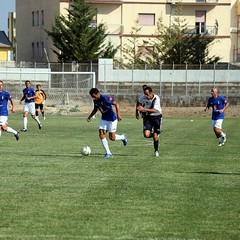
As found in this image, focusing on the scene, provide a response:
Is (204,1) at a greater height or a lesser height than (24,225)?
greater

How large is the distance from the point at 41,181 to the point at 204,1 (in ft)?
225

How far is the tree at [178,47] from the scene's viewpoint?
250ft

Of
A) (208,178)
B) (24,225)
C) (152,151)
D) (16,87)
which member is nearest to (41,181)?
(208,178)

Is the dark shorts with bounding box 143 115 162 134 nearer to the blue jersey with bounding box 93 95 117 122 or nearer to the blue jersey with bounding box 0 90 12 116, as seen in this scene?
the blue jersey with bounding box 93 95 117 122

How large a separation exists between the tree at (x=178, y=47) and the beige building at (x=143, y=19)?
3096 mm

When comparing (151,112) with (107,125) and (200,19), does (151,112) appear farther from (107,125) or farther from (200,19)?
(200,19)

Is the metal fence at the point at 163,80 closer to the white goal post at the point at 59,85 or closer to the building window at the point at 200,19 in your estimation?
the white goal post at the point at 59,85

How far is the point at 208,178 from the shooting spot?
58.6 ft

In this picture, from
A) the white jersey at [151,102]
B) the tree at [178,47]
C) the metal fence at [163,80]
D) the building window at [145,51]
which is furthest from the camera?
the building window at [145,51]

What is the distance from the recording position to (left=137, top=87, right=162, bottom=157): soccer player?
75.8ft

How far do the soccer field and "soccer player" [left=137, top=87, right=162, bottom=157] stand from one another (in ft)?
2.26

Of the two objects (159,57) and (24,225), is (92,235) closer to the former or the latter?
(24,225)

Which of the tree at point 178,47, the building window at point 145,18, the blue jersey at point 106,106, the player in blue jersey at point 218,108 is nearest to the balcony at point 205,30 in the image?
the tree at point 178,47

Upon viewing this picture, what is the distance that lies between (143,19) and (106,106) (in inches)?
2425
